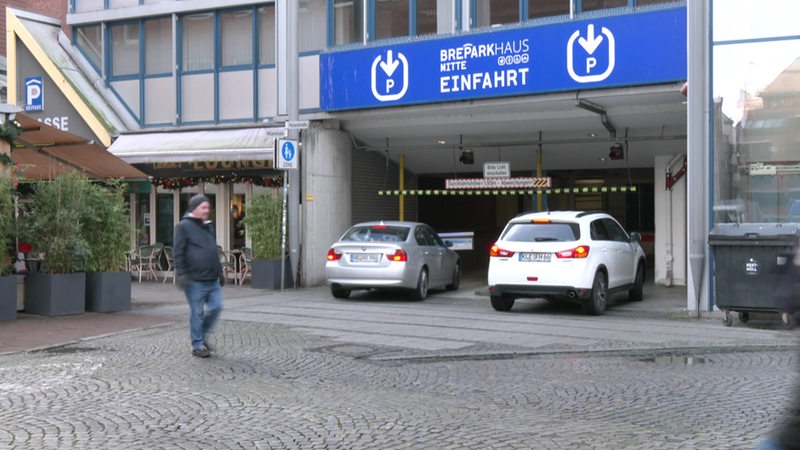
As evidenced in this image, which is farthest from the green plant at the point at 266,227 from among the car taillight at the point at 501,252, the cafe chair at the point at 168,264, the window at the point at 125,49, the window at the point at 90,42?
the window at the point at 90,42

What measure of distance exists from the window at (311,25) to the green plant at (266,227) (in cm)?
383

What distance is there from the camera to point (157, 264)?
835 inches

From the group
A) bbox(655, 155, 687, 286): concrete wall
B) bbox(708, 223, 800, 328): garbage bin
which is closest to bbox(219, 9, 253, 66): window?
bbox(655, 155, 687, 286): concrete wall

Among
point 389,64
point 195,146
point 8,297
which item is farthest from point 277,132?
point 8,297

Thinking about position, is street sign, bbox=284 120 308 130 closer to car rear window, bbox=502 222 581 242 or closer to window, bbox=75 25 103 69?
car rear window, bbox=502 222 581 242

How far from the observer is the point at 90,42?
22.9 meters

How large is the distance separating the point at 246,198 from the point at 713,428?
16.2m

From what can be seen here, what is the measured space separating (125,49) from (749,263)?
16.7 metres

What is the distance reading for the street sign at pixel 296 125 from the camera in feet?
57.9

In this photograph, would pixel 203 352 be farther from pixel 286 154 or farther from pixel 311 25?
pixel 311 25

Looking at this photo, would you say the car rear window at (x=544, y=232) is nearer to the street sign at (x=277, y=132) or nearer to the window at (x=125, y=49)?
the street sign at (x=277, y=132)

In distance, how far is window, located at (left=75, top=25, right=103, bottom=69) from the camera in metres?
22.8

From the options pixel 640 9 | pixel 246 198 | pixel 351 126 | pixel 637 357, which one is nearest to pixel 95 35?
pixel 246 198

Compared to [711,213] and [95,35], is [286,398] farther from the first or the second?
[95,35]
